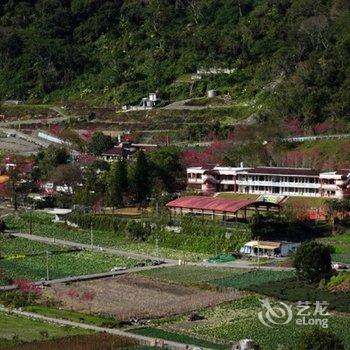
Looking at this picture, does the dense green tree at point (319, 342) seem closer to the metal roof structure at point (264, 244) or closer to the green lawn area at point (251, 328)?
the green lawn area at point (251, 328)

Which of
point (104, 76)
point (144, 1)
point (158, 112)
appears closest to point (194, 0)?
point (144, 1)

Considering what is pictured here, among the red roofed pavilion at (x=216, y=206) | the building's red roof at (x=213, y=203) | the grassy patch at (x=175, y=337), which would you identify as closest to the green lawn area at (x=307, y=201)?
the red roofed pavilion at (x=216, y=206)

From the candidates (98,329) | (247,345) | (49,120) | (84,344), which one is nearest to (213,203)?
(98,329)

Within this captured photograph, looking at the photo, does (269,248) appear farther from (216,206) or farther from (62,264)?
(62,264)

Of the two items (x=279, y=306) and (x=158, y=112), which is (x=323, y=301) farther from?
(x=158, y=112)

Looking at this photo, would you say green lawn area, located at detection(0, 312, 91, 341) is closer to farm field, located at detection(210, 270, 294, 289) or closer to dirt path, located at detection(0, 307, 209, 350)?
dirt path, located at detection(0, 307, 209, 350)

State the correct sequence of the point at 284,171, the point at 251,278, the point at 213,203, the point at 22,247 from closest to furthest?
the point at 251,278 → the point at 22,247 → the point at 213,203 → the point at 284,171
